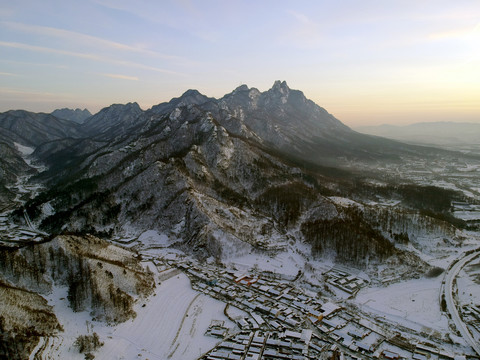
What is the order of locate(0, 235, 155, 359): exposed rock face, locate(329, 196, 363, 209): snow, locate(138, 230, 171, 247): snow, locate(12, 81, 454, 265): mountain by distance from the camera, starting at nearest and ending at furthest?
locate(0, 235, 155, 359): exposed rock face < locate(12, 81, 454, 265): mountain < locate(138, 230, 171, 247): snow < locate(329, 196, 363, 209): snow

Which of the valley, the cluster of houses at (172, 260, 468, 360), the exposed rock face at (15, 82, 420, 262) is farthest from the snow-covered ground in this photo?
the exposed rock face at (15, 82, 420, 262)

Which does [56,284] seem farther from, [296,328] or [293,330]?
[296,328]

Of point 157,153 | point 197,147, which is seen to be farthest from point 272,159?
point 157,153

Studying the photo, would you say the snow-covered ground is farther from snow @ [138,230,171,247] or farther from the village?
snow @ [138,230,171,247]

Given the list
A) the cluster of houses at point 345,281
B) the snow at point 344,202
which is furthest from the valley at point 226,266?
the snow at point 344,202

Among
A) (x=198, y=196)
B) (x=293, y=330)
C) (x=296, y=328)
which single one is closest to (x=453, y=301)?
(x=296, y=328)

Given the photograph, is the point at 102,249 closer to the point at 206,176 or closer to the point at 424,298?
the point at 206,176
